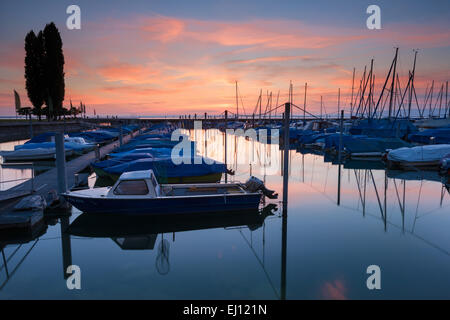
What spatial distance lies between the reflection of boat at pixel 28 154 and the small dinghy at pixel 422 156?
104ft

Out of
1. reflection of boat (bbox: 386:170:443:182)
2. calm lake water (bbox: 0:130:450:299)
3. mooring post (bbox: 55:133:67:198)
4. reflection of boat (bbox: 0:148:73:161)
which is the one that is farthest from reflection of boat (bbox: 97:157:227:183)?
reflection of boat (bbox: 386:170:443:182)

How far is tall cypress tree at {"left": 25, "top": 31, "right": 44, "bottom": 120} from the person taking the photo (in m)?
63.6

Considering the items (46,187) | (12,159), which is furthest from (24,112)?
(46,187)

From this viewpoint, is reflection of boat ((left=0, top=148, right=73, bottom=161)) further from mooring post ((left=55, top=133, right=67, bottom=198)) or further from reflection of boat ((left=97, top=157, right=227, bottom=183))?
mooring post ((left=55, top=133, right=67, bottom=198))

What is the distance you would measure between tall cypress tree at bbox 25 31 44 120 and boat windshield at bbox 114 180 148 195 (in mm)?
64594

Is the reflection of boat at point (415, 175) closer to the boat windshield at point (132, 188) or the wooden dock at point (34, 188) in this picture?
the boat windshield at point (132, 188)

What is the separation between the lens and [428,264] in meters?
9.45

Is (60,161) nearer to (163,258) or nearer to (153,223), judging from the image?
(153,223)

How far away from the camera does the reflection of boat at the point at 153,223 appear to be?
469 inches

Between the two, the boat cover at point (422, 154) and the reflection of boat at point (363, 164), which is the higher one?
the boat cover at point (422, 154)

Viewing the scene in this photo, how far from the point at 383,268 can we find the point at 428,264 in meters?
1.59

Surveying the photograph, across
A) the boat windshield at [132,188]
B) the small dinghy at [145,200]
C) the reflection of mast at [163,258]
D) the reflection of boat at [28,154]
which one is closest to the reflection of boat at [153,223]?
the small dinghy at [145,200]

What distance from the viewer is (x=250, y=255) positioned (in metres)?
10.1
